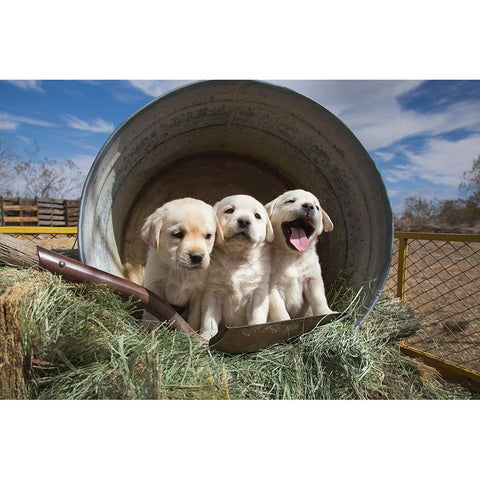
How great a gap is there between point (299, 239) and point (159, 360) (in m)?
1.59

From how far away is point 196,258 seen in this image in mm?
2764

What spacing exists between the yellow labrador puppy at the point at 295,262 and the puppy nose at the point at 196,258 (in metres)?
0.82

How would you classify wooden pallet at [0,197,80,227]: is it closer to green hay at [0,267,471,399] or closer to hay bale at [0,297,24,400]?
green hay at [0,267,471,399]

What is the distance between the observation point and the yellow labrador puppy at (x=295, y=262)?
3.19 m

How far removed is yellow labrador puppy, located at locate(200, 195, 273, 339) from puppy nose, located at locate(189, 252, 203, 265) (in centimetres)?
34

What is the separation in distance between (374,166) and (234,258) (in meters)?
1.46

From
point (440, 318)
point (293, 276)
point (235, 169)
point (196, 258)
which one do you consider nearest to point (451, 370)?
point (440, 318)

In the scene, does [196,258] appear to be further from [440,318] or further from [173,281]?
[440,318]

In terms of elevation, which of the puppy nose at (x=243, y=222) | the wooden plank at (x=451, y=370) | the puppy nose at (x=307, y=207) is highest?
the puppy nose at (x=307, y=207)

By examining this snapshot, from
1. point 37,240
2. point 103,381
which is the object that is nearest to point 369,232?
point 103,381

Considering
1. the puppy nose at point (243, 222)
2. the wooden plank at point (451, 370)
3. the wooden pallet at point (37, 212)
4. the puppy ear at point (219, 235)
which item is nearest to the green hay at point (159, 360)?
the wooden plank at point (451, 370)

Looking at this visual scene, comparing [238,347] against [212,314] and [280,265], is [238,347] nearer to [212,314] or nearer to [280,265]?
[212,314]

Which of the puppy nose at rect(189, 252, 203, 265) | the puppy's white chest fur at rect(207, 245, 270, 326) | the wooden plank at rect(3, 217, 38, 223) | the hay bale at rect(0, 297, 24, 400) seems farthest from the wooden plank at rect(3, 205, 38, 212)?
the hay bale at rect(0, 297, 24, 400)

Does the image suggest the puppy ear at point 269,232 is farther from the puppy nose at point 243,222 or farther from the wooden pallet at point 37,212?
the wooden pallet at point 37,212
